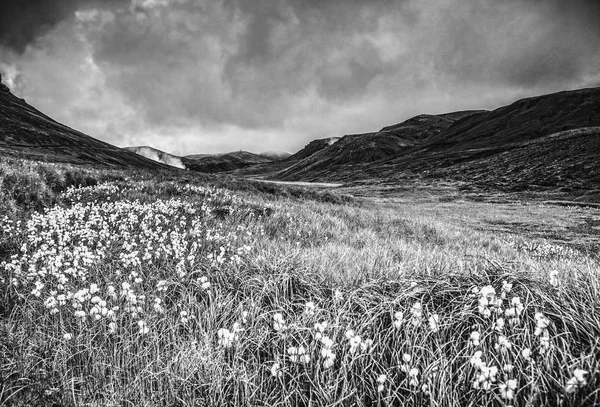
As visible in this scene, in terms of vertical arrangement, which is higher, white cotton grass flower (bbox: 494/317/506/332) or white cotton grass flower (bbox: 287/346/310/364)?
white cotton grass flower (bbox: 494/317/506/332)

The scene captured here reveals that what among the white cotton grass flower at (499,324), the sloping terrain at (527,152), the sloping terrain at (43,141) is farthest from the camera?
the sloping terrain at (43,141)

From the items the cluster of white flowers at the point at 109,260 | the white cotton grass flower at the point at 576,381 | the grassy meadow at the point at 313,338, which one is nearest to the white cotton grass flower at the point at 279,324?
the grassy meadow at the point at 313,338

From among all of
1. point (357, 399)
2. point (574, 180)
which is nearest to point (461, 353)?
point (357, 399)

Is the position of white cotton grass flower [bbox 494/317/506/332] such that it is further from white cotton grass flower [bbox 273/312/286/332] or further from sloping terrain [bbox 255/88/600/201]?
sloping terrain [bbox 255/88/600/201]

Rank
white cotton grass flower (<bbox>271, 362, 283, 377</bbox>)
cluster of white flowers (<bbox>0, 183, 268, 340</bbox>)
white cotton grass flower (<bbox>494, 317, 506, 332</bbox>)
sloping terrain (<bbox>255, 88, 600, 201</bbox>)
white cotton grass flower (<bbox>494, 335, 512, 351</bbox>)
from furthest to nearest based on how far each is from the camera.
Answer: sloping terrain (<bbox>255, 88, 600, 201</bbox>)
cluster of white flowers (<bbox>0, 183, 268, 340</bbox>)
white cotton grass flower (<bbox>271, 362, 283, 377</bbox>)
white cotton grass flower (<bbox>494, 317, 506, 332</bbox>)
white cotton grass flower (<bbox>494, 335, 512, 351</bbox>)

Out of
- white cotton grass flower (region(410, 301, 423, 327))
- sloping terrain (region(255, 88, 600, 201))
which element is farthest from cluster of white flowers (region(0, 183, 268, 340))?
sloping terrain (region(255, 88, 600, 201))

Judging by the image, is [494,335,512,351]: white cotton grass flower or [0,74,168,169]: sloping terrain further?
[0,74,168,169]: sloping terrain

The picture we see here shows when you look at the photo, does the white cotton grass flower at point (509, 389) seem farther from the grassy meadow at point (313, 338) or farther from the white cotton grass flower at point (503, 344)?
Result: the white cotton grass flower at point (503, 344)

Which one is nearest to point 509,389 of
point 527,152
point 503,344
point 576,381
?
point 576,381

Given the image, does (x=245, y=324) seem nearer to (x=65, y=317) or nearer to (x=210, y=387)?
(x=210, y=387)

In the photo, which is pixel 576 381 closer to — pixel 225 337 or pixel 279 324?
pixel 279 324

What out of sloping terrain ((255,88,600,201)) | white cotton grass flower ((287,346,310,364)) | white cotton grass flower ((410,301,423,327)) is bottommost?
white cotton grass flower ((287,346,310,364))

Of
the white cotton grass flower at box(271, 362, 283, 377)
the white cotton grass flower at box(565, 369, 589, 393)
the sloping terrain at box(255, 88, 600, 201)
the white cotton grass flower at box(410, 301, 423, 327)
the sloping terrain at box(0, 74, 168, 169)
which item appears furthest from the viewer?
the sloping terrain at box(0, 74, 168, 169)

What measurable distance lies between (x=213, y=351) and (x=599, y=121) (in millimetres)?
141112
